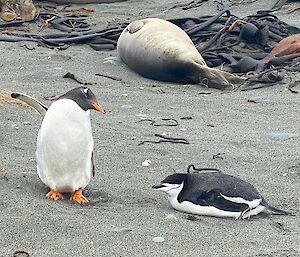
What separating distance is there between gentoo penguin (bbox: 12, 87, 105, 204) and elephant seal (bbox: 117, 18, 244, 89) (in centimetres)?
355

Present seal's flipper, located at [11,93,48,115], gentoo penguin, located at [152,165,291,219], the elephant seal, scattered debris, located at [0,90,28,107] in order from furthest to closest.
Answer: the elephant seal → scattered debris, located at [0,90,28,107] → seal's flipper, located at [11,93,48,115] → gentoo penguin, located at [152,165,291,219]

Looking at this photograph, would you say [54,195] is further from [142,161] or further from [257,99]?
[257,99]

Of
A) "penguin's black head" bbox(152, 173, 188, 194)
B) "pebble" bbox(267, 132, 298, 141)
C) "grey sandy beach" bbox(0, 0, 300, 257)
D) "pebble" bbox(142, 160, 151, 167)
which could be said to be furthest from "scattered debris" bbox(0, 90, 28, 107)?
"penguin's black head" bbox(152, 173, 188, 194)

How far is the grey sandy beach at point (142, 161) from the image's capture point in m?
3.59

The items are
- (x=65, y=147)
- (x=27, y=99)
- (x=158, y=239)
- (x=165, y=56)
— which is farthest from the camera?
(x=165, y=56)

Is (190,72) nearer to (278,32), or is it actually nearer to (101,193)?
(278,32)

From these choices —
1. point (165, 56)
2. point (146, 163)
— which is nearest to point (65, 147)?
point (146, 163)

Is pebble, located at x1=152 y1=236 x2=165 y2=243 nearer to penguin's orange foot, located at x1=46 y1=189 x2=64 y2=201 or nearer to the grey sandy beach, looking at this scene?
the grey sandy beach

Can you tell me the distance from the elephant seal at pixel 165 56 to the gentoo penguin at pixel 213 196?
3.54 meters

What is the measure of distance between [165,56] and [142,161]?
325cm

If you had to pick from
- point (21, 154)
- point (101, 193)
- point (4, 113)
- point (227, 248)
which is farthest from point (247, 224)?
point (4, 113)

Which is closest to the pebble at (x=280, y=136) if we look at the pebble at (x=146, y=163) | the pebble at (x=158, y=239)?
the pebble at (x=146, y=163)

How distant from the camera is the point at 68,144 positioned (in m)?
4.11

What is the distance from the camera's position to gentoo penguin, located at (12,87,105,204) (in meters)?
4.07
